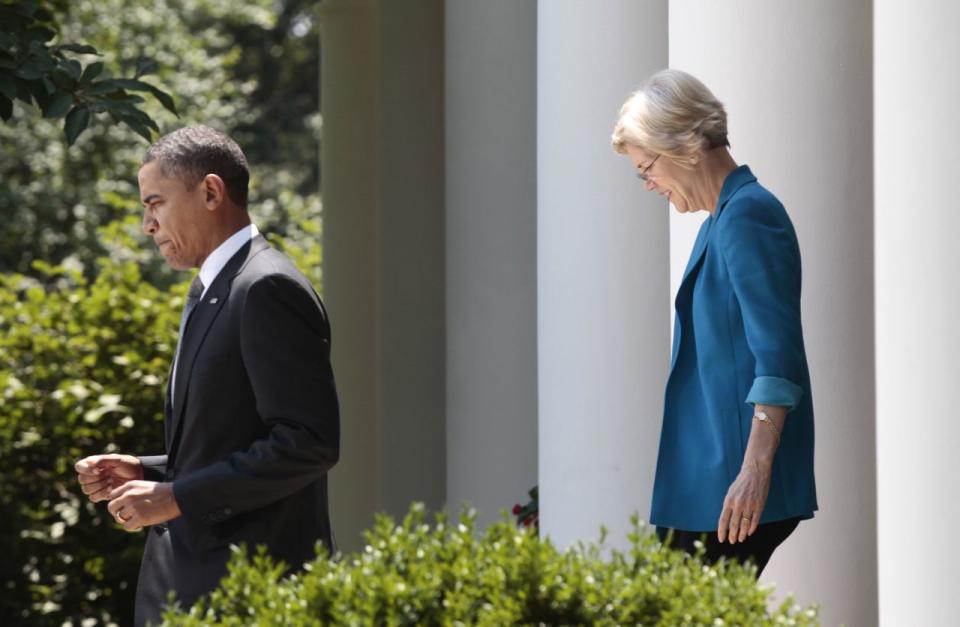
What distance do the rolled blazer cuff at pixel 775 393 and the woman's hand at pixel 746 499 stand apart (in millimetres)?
138

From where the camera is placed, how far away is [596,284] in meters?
5.27

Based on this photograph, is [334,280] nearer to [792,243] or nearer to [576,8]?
[576,8]

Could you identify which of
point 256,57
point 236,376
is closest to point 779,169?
point 236,376

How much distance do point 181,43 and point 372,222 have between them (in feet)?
39.9

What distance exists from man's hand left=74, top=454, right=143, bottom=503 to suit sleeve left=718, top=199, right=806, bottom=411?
1.70 meters

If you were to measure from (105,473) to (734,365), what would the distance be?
171 centimetres

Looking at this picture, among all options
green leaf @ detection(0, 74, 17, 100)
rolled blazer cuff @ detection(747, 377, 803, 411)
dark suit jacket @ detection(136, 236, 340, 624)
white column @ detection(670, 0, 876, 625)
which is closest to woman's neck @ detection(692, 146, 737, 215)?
rolled blazer cuff @ detection(747, 377, 803, 411)

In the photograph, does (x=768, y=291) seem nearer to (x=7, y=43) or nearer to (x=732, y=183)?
(x=732, y=183)

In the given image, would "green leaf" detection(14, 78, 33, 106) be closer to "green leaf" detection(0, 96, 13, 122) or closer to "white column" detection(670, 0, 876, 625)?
"green leaf" detection(0, 96, 13, 122)

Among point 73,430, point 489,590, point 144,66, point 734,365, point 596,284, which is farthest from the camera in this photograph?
point 73,430

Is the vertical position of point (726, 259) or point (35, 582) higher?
point (726, 259)

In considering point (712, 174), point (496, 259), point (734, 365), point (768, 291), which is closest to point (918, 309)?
point (768, 291)

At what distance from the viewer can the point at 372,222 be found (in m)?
9.90

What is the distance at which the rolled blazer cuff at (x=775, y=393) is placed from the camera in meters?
3.56
